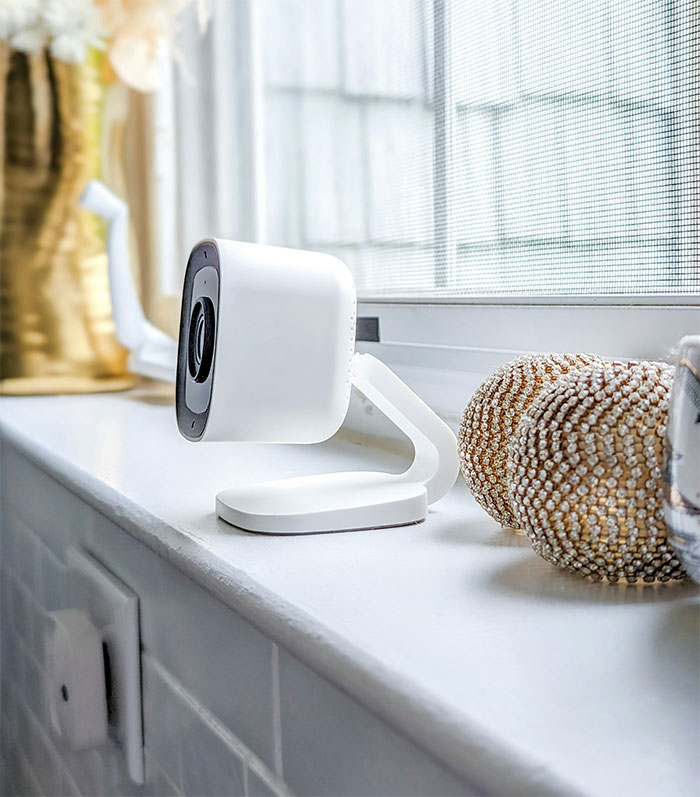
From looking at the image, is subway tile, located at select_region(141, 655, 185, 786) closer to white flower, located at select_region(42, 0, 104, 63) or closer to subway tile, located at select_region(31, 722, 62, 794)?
→ subway tile, located at select_region(31, 722, 62, 794)

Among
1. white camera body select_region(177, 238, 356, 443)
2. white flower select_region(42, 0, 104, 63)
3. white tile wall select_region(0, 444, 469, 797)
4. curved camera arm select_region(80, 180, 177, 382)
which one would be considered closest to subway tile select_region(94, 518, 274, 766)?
white tile wall select_region(0, 444, 469, 797)

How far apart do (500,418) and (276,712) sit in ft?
0.65

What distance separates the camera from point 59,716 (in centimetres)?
76

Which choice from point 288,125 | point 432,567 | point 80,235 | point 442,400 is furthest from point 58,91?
point 432,567

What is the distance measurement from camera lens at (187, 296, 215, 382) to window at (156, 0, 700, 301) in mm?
292

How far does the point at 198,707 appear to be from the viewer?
568mm

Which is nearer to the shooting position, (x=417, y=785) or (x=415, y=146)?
(x=417, y=785)

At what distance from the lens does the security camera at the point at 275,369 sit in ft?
1.75

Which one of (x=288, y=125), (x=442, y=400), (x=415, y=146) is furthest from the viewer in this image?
(x=288, y=125)

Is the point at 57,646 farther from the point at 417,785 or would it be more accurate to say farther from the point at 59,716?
the point at 417,785

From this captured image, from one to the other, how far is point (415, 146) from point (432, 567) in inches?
22.8

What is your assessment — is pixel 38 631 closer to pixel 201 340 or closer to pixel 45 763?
pixel 45 763

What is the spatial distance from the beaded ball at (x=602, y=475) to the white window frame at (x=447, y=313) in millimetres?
199

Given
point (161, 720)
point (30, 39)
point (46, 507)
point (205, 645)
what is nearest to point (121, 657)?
point (161, 720)
